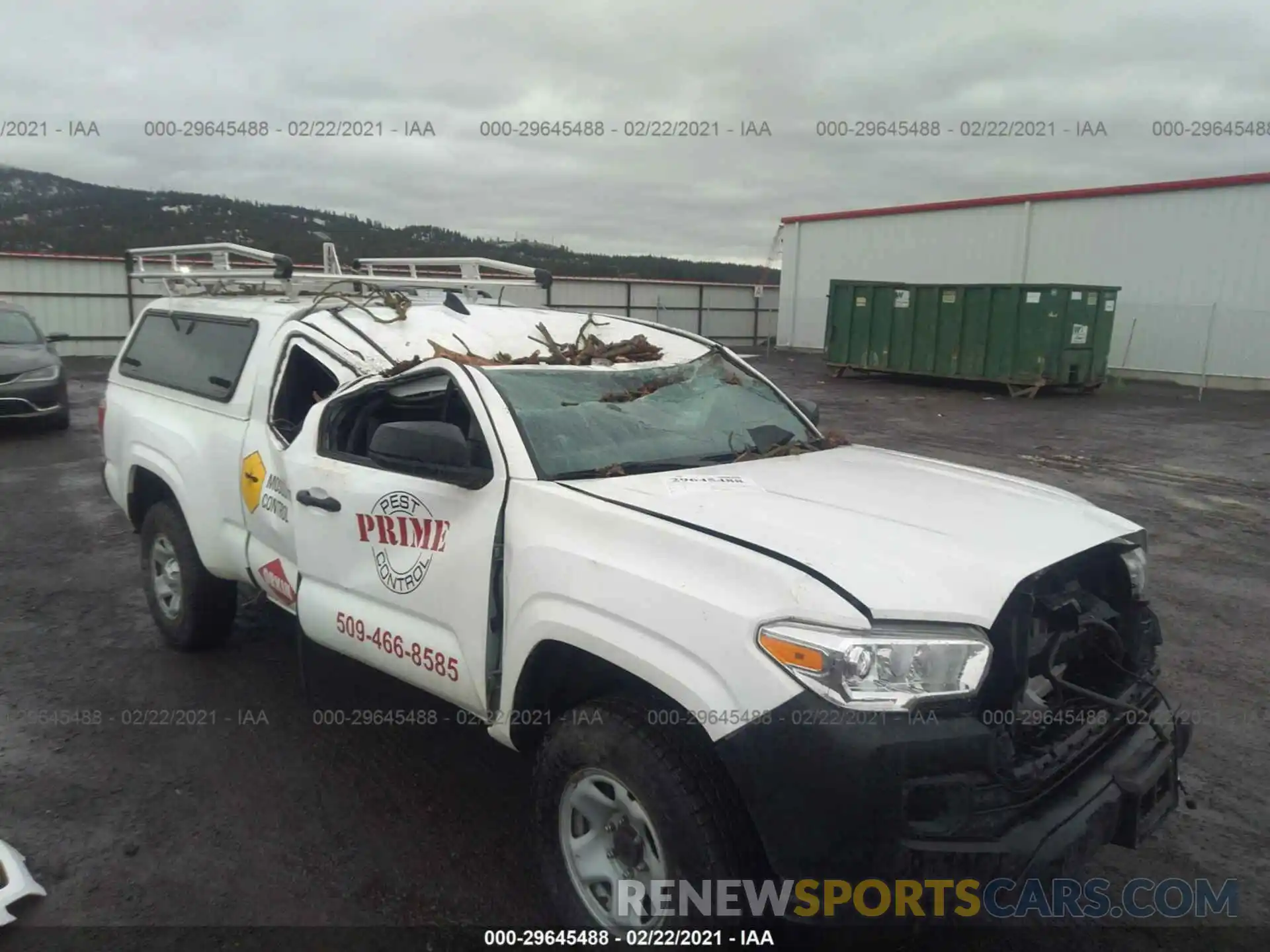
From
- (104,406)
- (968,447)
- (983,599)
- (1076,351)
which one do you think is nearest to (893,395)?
(1076,351)

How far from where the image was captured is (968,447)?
12281mm

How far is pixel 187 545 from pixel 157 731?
38.9 inches

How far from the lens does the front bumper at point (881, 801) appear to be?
85.6 inches

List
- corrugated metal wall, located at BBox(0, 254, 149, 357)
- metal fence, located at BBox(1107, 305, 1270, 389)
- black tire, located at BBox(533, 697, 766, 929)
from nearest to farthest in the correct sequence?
black tire, located at BBox(533, 697, 766, 929) < metal fence, located at BBox(1107, 305, 1270, 389) < corrugated metal wall, located at BBox(0, 254, 149, 357)

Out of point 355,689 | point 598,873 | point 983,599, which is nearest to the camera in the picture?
point 983,599

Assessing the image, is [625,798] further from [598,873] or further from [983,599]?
[983,599]

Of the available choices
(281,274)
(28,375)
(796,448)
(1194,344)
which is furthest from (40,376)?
(1194,344)

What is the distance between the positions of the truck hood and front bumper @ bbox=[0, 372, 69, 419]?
1152 cm

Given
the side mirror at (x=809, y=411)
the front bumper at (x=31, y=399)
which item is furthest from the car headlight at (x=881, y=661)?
the front bumper at (x=31, y=399)

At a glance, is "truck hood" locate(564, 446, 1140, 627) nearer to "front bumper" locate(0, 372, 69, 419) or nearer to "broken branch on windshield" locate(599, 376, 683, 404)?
"broken branch on windshield" locate(599, 376, 683, 404)

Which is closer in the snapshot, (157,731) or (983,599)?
(983,599)

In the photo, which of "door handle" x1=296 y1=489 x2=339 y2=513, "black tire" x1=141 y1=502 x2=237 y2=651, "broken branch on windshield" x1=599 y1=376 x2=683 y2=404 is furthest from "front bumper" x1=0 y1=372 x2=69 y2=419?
"broken branch on windshield" x1=599 y1=376 x2=683 y2=404

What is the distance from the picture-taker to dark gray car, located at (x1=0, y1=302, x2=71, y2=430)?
11781 mm

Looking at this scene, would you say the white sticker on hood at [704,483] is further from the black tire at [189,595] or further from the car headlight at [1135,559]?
the black tire at [189,595]
